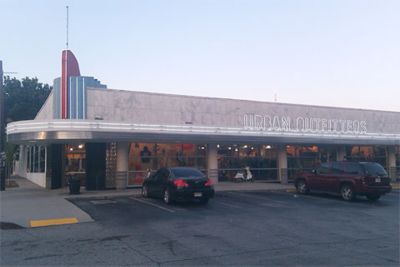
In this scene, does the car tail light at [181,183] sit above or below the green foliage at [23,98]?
below

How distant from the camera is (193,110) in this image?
84.5 ft

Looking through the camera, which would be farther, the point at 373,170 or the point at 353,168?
the point at 353,168

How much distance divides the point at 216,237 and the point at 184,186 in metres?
6.02

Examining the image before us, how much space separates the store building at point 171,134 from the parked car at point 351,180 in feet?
18.1

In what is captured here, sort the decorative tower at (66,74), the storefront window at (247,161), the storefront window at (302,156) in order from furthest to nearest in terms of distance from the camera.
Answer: the storefront window at (302,156), the storefront window at (247,161), the decorative tower at (66,74)

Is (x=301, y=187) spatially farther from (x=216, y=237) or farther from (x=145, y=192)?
(x=216, y=237)

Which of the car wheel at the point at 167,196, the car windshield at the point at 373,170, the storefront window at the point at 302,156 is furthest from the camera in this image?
the storefront window at the point at 302,156

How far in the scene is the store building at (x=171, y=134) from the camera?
863 inches

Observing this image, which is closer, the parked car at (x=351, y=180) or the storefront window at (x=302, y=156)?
the parked car at (x=351, y=180)

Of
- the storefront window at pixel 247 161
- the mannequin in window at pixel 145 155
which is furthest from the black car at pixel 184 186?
the storefront window at pixel 247 161

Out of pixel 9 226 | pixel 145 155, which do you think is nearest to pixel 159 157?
pixel 145 155

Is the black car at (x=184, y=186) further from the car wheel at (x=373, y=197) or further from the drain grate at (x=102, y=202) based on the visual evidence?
the car wheel at (x=373, y=197)

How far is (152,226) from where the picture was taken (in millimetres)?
12023

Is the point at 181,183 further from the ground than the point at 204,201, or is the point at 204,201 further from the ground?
the point at 181,183
